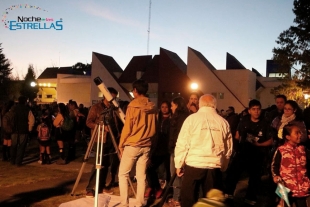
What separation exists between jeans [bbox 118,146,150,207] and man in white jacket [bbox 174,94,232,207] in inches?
40.0

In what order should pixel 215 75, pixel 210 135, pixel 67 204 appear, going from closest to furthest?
pixel 210 135 → pixel 67 204 → pixel 215 75

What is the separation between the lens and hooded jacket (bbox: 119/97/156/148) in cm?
596

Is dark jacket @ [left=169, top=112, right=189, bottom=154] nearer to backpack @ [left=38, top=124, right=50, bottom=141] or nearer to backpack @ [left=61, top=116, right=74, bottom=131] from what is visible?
backpack @ [left=61, top=116, right=74, bottom=131]

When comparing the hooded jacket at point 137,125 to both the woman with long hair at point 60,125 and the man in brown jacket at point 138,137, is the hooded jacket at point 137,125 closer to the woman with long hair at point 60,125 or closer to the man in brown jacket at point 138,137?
the man in brown jacket at point 138,137

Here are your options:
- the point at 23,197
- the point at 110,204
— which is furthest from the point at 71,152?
the point at 110,204

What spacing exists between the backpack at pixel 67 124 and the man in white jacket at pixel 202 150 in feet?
22.6

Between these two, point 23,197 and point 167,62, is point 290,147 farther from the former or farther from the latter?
point 167,62

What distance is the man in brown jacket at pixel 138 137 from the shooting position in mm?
5980

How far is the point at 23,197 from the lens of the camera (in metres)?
7.24

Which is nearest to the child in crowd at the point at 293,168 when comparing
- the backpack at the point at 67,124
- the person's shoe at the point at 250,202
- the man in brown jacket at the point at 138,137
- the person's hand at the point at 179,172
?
the person's hand at the point at 179,172

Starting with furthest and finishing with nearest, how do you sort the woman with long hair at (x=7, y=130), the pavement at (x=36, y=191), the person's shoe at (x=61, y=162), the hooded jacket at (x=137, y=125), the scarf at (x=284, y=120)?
1. the person's shoe at (x=61, y=162)
2. the woman with long hair at (x=7, y=130)
3. the scarf at (x=284, y=120)
4. the pavement at (x=36, y=191)
5. the hooded jacket at (x=137, y=125)

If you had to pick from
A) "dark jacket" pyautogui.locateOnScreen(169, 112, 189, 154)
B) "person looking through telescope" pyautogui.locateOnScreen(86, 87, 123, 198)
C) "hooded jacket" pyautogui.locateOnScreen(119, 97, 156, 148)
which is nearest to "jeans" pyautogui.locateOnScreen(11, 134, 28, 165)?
"person looking through telescope" pyautogui.locateOnScreen(86, 87, 123, 198)

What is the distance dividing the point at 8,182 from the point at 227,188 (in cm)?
469

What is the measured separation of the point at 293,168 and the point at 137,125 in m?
2.33
